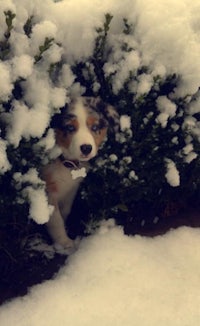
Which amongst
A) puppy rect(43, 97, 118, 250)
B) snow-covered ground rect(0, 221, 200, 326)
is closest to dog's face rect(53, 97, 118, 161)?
puppy rect(43, 97, 118, 250)

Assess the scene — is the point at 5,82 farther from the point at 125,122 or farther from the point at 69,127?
the point at 125,122

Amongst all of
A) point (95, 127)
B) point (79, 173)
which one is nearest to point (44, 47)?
point (95, 127)

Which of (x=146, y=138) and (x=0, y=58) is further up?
(x=0, y=58)

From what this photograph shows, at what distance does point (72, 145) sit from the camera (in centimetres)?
282

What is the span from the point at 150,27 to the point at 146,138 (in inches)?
24.5

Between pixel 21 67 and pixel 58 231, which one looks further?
pixel 58 231

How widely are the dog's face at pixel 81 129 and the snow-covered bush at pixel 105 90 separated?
0.26ft

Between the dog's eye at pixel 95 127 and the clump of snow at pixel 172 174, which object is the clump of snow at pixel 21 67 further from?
the clump of snow at pixel 172 174

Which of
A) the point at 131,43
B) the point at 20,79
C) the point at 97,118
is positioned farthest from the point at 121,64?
the point at 20,79

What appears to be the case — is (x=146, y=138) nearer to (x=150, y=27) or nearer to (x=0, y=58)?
(x=150, y=27)

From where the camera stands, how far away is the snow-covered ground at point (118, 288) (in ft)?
8.98

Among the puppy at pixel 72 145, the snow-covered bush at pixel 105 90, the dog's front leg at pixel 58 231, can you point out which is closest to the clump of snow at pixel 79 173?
the puppy at pixel 72 145

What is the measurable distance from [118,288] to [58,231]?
1.81ft

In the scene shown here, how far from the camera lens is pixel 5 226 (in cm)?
285
